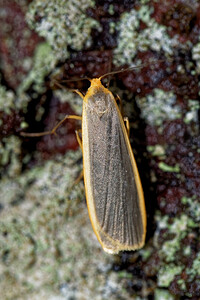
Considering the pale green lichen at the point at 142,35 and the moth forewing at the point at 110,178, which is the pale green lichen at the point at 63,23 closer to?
the pale green lichen at the point at 142,35

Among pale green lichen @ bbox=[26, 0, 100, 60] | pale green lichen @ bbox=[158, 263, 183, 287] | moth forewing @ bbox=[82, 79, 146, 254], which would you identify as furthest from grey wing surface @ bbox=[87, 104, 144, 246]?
pale green lichen @ bbox=[26, 0, 100, 60]

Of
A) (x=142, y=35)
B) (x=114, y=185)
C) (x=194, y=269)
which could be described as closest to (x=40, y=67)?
(x=142, y=35)

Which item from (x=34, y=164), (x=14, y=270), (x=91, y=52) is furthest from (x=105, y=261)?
(x=91, y=52)

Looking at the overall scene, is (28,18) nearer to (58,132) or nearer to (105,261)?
(58,132)

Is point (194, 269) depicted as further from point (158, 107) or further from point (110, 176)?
point (158, 107)

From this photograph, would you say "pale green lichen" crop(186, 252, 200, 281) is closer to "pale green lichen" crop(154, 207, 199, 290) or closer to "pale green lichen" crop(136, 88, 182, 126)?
"pale green lichen" crop(154, 207, 199, 290)

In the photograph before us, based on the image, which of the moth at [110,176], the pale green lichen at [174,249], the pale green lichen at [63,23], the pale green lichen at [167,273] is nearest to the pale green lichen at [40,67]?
the pale green lichen at [63,23]

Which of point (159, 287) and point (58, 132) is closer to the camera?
point (159, 287)
